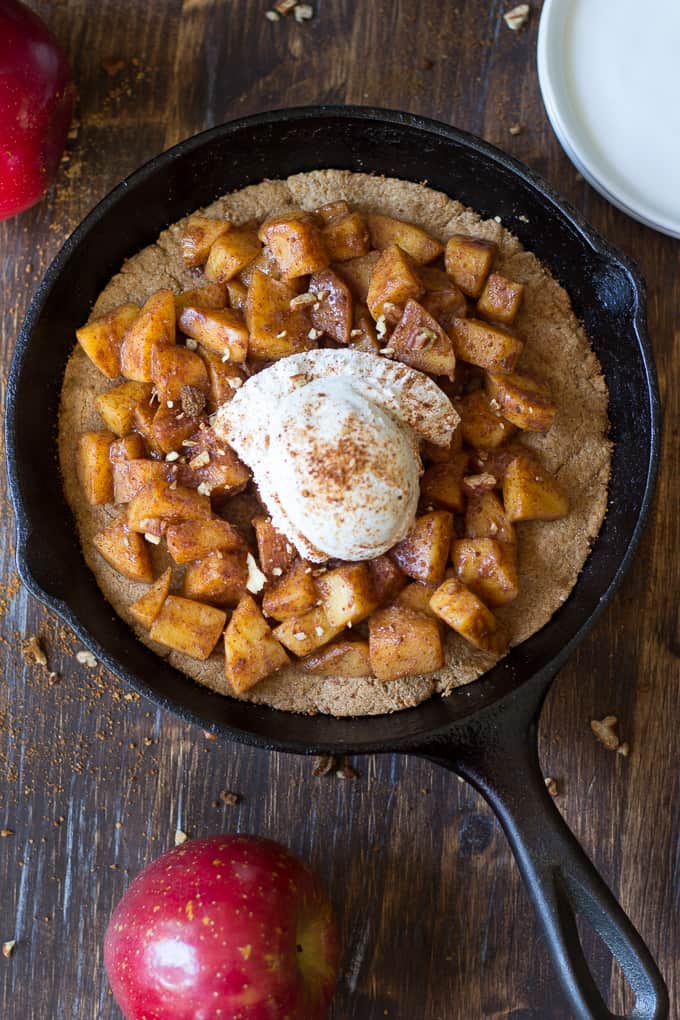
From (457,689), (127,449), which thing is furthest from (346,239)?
(457,689)

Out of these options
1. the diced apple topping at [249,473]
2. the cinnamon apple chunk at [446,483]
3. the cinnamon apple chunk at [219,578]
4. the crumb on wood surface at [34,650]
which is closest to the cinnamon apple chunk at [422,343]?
the diced apple topping at [249,473]

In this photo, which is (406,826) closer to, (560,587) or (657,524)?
(560,587)

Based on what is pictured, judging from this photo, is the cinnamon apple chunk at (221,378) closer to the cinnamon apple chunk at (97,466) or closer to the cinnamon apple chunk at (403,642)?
the cinnamon apple chunk at (97,466)

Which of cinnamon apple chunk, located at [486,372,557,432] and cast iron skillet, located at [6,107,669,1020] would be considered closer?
cast iron skillet, located at [6,107,669,1020]

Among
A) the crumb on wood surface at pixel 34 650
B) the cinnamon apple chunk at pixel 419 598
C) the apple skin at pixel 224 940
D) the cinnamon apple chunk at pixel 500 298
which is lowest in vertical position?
the apple skin at pixel 224 940

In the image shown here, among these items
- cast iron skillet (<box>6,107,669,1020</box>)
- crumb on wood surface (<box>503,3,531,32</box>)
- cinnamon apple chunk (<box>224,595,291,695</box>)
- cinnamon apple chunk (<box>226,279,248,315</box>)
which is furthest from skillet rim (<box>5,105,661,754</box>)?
crumb on wood surface (<box>503,3,531,32</box>)

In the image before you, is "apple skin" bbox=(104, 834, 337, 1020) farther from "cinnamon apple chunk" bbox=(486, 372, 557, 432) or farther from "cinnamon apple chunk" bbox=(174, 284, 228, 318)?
"cinnamon apple chunk" bbox=(174, 284, 228, 318)

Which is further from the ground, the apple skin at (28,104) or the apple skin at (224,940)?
the apple skin at (28,104)
